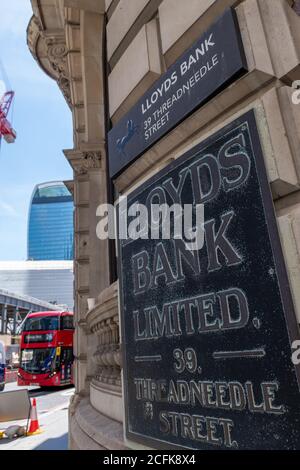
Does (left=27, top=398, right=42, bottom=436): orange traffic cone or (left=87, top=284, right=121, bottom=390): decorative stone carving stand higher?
(left=87, top=284, right=121, bottom=390): decorative stone carving

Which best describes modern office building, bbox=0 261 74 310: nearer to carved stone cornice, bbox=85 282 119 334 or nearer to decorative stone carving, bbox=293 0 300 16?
carved stone cornice, bbox=85 282 119 334

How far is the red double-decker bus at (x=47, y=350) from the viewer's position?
1841 cm

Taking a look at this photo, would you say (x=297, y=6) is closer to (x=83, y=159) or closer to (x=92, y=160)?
(x=92, y=160)

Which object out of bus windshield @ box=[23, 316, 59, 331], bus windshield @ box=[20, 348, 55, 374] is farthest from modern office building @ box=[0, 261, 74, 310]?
bus windshield @ box=[20, 348, 55, 374]

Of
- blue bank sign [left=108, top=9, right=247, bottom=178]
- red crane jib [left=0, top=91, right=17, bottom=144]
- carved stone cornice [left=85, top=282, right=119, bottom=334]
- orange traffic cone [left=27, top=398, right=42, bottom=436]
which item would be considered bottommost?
orange traffic cone [left=27, top=398, right=42, bottom=436]

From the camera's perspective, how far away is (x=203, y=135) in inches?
90.5

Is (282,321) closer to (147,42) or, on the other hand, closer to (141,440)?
(141,440)

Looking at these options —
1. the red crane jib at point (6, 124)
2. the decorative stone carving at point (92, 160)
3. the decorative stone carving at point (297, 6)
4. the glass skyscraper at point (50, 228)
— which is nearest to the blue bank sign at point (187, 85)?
the decorative stone carving at point (297, 6)

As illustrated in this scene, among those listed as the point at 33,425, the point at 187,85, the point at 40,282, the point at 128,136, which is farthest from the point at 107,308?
the point at 40,282

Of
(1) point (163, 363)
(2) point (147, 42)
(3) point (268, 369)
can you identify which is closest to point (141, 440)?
(1) point (163, 363)

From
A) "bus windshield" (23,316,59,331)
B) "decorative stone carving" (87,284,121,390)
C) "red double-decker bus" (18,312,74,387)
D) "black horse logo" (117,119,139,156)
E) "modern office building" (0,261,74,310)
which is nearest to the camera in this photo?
"black horse logo" (117,119,139,156)

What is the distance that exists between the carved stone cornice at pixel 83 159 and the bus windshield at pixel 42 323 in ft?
41.7

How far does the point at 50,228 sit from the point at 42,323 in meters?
136

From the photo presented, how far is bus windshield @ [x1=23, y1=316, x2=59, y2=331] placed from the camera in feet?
62.5
